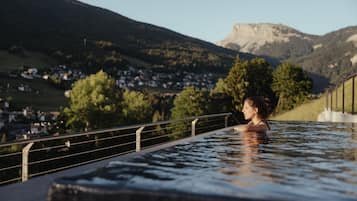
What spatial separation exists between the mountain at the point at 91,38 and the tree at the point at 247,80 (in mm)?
53308

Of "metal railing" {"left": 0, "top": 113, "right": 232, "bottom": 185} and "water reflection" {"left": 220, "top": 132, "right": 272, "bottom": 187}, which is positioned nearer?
"water reflection" {"left": 220, "top": 132, "right": 272, "bottom": 187}

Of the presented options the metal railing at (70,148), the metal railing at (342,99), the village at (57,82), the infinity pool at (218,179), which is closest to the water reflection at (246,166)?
the infinity pool at (218,179)

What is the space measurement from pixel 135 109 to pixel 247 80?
1416cm

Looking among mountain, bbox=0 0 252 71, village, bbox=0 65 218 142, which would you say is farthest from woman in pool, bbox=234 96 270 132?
mountain, bbox=0 0 252 71

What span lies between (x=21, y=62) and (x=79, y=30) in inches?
1142

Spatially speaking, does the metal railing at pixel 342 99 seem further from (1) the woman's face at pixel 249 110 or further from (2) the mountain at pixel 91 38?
(2) the mountain at pixel 91 38

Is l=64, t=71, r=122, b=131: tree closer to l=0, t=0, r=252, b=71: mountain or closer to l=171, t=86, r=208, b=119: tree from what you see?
l=171, t=86, r=208, b=119: tree

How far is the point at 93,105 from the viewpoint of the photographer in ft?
165

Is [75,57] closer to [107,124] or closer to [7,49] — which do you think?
[7,49]

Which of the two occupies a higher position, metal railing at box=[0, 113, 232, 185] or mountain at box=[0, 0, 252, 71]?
mountain at box=[0, 0, 252, 71]

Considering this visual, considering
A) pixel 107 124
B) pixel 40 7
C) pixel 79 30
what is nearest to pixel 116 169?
pixel 107 124

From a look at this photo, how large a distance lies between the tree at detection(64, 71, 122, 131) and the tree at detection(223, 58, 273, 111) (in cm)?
1342

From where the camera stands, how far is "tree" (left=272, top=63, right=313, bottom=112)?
44969 mm

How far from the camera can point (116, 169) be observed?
304 centimetres
